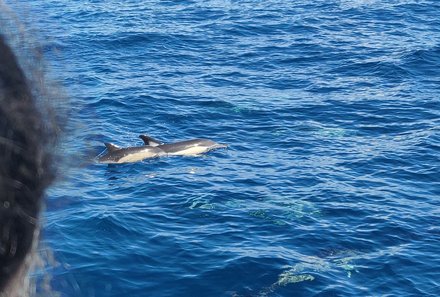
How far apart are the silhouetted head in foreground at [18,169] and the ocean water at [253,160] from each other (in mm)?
140

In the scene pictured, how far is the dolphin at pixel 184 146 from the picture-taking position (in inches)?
746

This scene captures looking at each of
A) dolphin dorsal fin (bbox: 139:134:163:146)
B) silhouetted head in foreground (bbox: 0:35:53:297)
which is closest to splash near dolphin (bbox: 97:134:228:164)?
dolphin dorsal fin (bbox: 139:134:163:146)

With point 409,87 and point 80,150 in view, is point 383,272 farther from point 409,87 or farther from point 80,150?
point 409,87

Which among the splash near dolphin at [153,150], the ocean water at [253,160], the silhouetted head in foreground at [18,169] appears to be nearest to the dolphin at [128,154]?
the splash near dolphin at [153,150]

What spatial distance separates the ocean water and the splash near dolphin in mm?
268

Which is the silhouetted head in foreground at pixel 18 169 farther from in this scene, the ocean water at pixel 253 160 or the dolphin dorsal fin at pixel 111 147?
the dolphin dorsal fin at pixel 111 147

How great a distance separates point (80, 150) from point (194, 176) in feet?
51.6

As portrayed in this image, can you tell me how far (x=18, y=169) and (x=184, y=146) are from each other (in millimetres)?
17673

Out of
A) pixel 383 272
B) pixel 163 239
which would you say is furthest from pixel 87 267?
pixel 383 272

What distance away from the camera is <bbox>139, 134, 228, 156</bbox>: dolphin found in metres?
18.9

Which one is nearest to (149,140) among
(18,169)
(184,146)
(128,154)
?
(128,154)

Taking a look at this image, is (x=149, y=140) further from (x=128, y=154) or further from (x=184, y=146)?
(x=184, y=146)

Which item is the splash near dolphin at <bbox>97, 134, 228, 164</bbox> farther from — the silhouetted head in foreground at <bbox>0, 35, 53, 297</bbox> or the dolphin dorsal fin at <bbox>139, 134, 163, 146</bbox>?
the silhouetted head in foreground at <bbox>0, 35, 53, 297</bbox>

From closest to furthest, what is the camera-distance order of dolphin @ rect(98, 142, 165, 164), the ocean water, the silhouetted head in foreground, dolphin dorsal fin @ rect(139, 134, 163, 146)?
the silhouetted head in foreground → the ocean water → dolphin @ rect(98, 142, 165, 164) → dolphin dorsal fin @ rect(139, 134, 163, 146)
